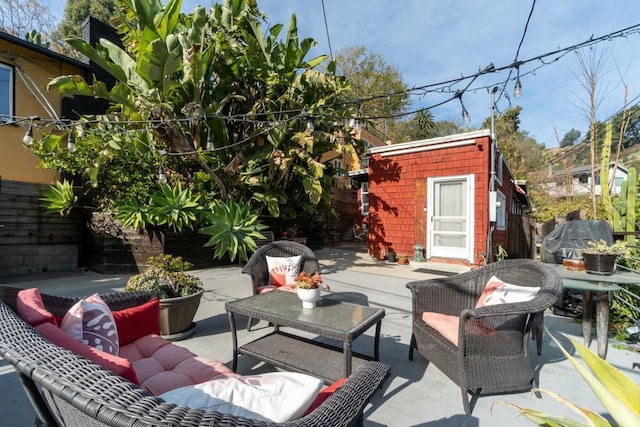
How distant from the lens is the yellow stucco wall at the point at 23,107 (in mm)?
7410

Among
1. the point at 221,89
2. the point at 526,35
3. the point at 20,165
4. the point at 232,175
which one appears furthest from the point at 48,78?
the point at 526,35

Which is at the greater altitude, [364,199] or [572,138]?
[572,138]

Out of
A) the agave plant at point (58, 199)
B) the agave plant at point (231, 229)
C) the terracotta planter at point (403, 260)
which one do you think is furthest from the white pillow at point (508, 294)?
the agave plant at point (58, 199)

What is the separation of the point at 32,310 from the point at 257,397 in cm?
123

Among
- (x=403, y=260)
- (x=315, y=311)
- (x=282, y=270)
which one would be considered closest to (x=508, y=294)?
(x=315, y=311)

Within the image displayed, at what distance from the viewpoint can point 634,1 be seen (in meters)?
3.97

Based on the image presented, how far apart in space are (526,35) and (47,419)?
5.89m

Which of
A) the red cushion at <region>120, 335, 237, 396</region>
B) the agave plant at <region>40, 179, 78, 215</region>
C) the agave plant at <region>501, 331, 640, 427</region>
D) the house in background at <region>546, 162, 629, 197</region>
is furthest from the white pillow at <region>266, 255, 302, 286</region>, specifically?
the house in background at <region>546, 162, 629, 197</region>

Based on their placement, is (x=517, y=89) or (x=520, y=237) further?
(x=520, y=237)

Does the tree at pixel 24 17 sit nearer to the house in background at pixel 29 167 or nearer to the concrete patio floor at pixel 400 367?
the house in background at pixel 29 167

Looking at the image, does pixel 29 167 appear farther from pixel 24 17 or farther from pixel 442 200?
pixel 24 17

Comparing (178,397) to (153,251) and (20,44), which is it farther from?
(20,44)

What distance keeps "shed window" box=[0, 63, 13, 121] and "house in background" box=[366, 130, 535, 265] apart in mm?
9496

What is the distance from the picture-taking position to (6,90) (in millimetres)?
7527
